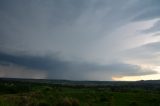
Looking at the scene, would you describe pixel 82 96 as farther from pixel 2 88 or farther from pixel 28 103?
pixel 2 88

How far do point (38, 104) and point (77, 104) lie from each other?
16.6 feet

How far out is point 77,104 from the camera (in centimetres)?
3838

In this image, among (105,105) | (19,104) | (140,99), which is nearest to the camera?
(19,104)

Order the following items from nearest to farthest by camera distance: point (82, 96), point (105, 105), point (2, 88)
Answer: point (105, 105)
point (82, 96)
point (2, 88)

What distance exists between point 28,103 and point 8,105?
4.20 meters

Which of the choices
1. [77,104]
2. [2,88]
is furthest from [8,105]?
[2,88]

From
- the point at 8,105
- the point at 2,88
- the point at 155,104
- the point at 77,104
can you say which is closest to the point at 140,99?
the point at 155,104

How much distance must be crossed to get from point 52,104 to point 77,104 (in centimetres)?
327

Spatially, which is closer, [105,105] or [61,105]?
[61,105]

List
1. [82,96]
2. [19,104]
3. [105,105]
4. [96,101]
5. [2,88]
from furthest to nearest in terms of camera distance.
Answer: [2,88], [82,96], [96,101], [105,105], [19,104]

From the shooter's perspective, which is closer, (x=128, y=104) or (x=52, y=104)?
(x=52, y=104)

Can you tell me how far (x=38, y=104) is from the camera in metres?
37.5

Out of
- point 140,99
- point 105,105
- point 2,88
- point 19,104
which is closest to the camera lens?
point 19,104

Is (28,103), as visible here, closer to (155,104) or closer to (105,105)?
(105,105)
